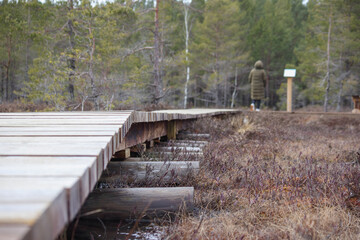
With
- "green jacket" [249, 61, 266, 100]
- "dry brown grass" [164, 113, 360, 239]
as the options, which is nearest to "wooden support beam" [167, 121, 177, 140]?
"dry brown grass" [164, 113, 360, 239]

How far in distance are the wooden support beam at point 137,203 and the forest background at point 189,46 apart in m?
8.28

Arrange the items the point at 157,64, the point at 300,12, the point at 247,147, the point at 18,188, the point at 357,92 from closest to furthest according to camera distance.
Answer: the point at 18,188
the point at 247,147
the point at 157,64
the point at 357,92
the point at 300,12

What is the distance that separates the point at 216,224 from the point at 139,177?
3.83ft

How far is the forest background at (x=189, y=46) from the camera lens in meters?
14.5

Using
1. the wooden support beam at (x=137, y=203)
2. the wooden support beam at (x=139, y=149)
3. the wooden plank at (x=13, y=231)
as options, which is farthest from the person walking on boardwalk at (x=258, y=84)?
the wooden plank at (x=13, y=231)

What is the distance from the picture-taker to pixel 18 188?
3.54 feet

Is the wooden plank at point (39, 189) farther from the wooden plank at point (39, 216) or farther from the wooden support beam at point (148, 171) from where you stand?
the wooden support beam at point (148, 171)

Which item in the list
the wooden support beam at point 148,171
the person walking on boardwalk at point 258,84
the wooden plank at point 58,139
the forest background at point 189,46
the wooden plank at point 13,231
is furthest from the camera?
the person walking on boardwalk at point 258,84

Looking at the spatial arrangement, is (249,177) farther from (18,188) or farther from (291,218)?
(18,188)

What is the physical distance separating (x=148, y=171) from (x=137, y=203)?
2.18ft


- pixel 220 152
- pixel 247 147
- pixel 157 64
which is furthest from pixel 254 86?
pixel 220 152

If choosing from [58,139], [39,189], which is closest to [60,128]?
[58,139]

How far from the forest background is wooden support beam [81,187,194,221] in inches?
326

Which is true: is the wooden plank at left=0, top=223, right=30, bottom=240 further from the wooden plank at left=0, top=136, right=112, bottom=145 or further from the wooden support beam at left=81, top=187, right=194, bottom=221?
the wooden support beam at left=81, top=187, right=194, bottom=221
